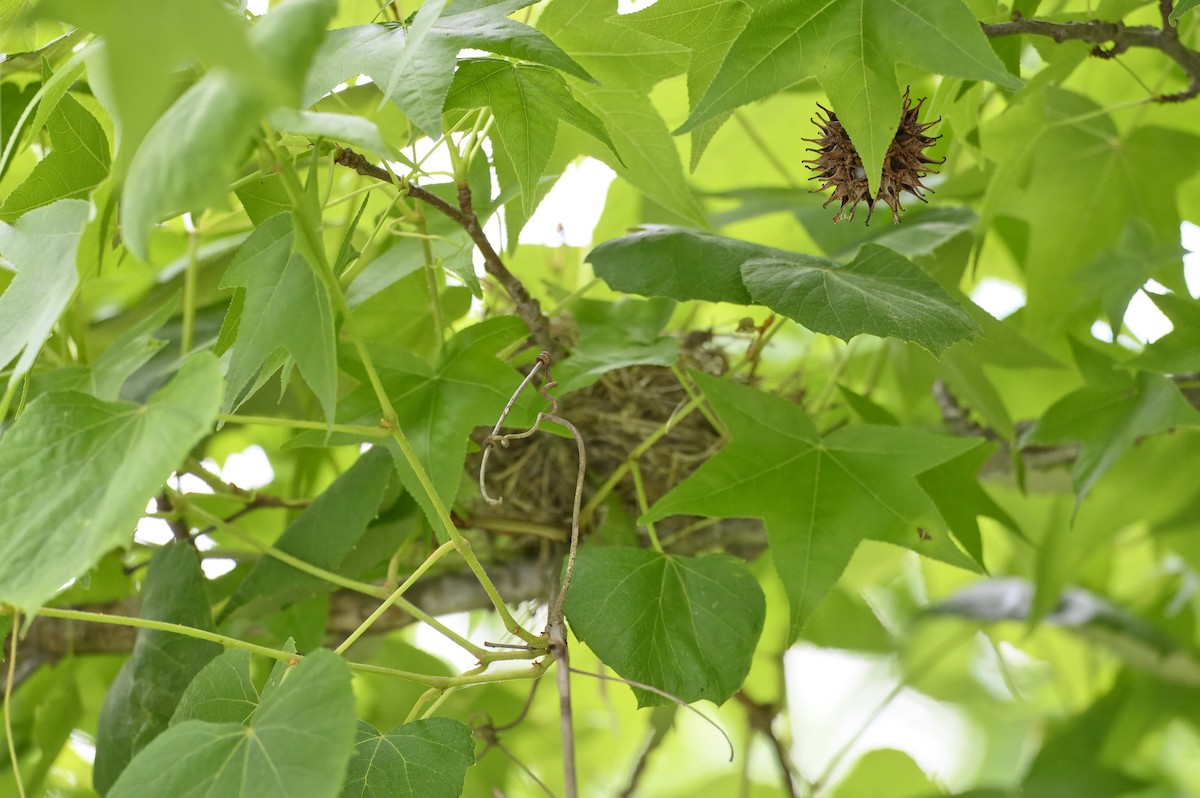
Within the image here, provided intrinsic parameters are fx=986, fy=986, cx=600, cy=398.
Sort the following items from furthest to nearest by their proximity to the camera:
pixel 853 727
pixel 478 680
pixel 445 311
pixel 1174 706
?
pixel 853 727
pixel 1174 706
pixel 445 311
pixel 478 680

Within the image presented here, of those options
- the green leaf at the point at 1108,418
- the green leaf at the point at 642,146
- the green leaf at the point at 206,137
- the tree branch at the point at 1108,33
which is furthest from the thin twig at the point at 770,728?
the green leaf at the point at 206,137

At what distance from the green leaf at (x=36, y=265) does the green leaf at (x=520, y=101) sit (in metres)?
0.18

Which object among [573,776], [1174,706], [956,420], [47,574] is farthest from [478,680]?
[1174,706]

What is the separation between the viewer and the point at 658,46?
0.56m

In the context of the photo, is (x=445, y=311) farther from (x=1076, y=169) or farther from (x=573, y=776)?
(x=1076, y=169)

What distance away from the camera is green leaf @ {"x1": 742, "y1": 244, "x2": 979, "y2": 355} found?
47 centimetres

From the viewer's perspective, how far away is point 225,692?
1.45 feet

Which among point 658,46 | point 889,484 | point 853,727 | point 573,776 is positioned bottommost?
point 853,727

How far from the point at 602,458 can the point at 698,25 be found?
37cm

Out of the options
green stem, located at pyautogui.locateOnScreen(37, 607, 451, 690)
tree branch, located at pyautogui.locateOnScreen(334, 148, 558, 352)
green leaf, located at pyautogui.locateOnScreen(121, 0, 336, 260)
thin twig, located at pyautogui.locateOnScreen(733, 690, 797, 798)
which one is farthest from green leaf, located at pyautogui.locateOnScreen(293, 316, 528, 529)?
thin twig, located at pyautogui.locateOnScreen(733, 690, 797, 798)

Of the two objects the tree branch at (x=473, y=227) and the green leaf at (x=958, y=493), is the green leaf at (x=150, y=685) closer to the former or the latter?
the tree branch at (x=473, y=227)

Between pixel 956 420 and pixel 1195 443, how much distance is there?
20 cm

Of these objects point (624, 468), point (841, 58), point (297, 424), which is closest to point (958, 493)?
point (624, 468)

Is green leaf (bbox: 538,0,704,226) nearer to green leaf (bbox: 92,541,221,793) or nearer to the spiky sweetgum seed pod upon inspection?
the spiky sweetgum seed pod
